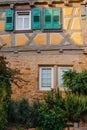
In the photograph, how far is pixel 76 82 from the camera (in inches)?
465

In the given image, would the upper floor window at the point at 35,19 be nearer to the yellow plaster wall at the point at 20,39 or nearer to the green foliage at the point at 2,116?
the yellow plaster wall at the point at 20,39

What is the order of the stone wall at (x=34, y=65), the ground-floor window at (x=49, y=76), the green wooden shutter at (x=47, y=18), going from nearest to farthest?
the stone wall at (x=34, y=65) → the ground-floor window at (x=49, y=76) → the green wooden shutter at (x=47, y=18)

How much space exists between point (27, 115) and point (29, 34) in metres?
→ 4.19

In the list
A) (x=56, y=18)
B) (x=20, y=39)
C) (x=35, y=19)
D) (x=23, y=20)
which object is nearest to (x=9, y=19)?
(x=23, y=20)

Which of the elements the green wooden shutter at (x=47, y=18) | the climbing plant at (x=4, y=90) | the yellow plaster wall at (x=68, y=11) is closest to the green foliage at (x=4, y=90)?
the climbing plant at (x=4, y=90)

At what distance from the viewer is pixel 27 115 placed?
11430 mm

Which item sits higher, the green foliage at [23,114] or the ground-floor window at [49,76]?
the ground-floor window at [49,76]

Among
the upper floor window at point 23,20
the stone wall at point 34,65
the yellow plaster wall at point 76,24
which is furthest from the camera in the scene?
the upper floor window at point 23,20

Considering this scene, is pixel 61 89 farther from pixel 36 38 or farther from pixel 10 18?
pixel 10 18

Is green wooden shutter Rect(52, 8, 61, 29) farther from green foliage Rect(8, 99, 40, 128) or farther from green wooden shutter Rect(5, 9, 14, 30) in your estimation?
green foliage Rect(8, 99, 40, 128)

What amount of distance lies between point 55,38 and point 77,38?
1.00m

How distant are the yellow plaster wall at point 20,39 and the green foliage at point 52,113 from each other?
10.8ft

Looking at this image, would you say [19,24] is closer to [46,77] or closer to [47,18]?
[47,18]

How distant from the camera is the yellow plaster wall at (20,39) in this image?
45.5 ft
